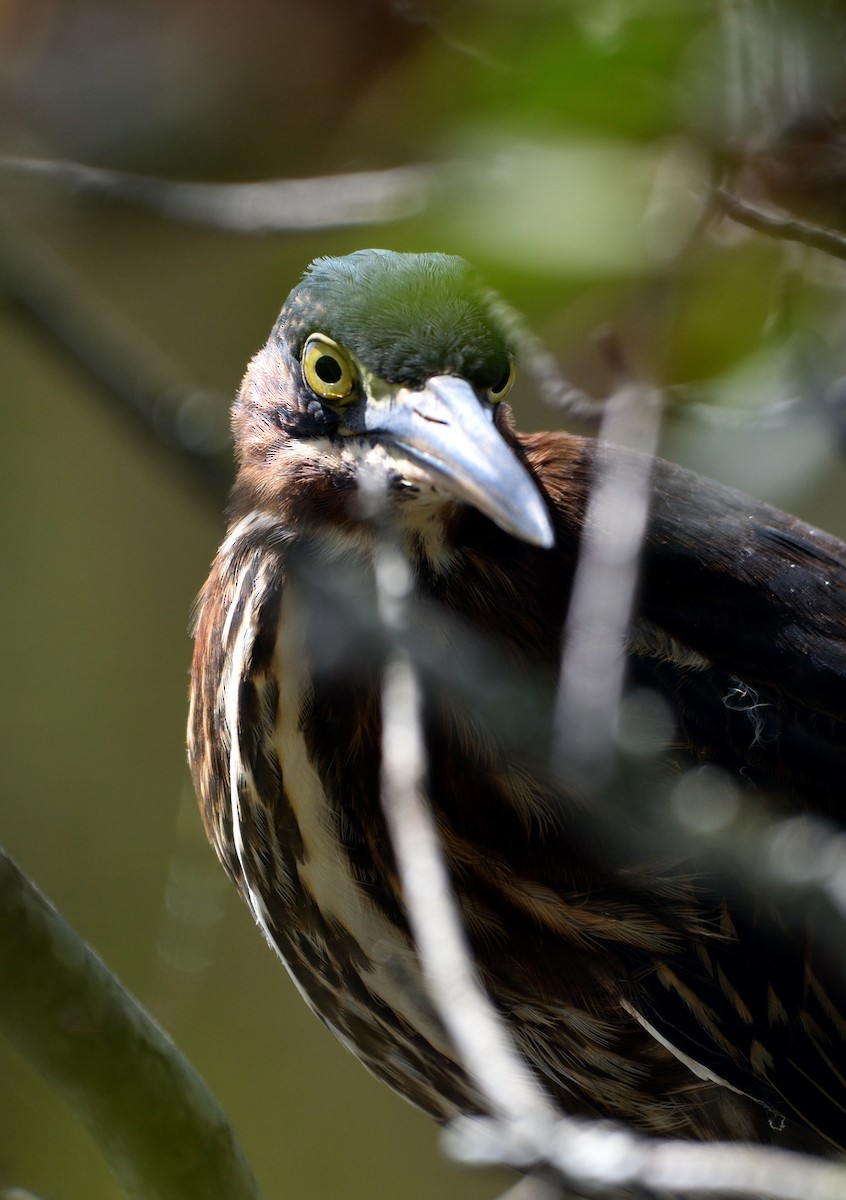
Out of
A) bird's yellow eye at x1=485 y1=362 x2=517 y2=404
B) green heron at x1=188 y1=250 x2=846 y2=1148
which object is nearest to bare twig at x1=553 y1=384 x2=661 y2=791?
green heron at x1=188 y1=250 x2=846 y2=1148

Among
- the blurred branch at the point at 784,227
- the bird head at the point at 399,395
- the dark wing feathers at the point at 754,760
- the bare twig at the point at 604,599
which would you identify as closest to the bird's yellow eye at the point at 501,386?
the bird head at the point at 399,395

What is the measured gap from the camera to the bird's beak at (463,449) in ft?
4.79

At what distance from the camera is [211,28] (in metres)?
4.04

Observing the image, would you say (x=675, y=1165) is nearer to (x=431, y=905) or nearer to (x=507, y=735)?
(x=431, y=905)

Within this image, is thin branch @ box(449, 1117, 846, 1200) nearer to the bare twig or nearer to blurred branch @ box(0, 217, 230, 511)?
the bare twig

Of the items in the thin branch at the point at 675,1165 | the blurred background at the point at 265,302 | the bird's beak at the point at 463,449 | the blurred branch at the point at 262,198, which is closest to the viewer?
the blurred background at the point at 265,302

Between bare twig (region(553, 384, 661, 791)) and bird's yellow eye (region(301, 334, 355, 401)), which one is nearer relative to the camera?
bare twig (region(553, 384, 661, 791))

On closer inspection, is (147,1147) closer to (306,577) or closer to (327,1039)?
(306,577)

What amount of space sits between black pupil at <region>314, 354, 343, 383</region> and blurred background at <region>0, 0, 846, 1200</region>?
0.55 feet

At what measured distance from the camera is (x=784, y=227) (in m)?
1.25

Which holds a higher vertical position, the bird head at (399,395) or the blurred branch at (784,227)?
the bird head at (399,395)

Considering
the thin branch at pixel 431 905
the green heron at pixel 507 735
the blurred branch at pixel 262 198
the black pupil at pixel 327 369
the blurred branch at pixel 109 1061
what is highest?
the blurred branch at pixel 262 198

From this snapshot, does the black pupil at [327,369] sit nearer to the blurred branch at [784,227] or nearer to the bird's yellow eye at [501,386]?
the bird's yellow eye at [501,386]

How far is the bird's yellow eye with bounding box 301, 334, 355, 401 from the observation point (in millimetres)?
1772
